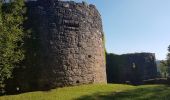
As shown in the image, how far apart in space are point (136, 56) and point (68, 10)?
808 inches

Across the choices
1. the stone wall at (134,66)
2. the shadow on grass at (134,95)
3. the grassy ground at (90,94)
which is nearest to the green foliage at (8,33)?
the grassy ground at (90,94)

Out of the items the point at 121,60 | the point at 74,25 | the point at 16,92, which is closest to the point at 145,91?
the point at 74,25

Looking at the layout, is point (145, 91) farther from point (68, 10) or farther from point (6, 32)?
point (6, 32)

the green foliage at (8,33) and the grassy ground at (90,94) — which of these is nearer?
the green foliage at (8,33)

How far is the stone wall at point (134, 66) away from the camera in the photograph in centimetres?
3550

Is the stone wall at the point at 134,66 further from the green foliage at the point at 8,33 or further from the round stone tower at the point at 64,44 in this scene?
the green foliage at the point at 8,33

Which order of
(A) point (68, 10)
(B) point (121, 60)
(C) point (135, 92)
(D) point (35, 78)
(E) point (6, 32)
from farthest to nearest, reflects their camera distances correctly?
(B) point (121, 60), (A) point (68, 10), (D) point (35, 78), (C) point (135, 92), (E) point (6, 32)

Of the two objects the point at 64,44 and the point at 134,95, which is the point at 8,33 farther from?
the point at 134,95

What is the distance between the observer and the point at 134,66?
37562mm

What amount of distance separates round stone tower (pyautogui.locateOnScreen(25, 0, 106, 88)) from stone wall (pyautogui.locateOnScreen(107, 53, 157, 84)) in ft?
53.8

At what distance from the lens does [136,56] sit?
1475 inches

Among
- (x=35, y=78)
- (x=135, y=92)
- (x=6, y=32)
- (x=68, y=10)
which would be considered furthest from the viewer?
(x=68, y=10)

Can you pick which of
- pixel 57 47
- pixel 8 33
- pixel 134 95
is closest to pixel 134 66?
pixel 57 47

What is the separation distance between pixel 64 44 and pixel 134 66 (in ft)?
69.0
